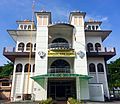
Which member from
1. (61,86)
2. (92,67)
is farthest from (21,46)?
(92,67)

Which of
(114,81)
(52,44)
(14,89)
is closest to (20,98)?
(14,89)

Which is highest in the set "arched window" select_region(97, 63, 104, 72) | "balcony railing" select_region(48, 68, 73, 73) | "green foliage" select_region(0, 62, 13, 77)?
"green foliage" select_region(0, 62, 13, 77)

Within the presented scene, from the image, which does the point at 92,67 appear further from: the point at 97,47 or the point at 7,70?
the point at 7,70

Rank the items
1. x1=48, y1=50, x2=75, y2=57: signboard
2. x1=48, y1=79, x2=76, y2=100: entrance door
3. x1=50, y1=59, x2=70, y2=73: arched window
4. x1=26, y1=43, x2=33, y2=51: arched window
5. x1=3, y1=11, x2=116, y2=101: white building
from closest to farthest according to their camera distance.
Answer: x1=3, y1=11, x2=116, y2=101: white building → x1=48, y1=50, x2=75, y2=57: signboard → x1=48, y1=79, x2=76, y2=100: entrance door → x1=50, y1=59, x2=70, y2=73: arched window → x1=26, y1=43, x2=33, y2=51: arched window

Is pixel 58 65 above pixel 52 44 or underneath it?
underneath

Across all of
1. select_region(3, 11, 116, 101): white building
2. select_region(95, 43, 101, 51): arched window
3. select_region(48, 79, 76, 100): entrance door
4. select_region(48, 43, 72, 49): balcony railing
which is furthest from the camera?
select_region(95, 43, 101, 51): arched window

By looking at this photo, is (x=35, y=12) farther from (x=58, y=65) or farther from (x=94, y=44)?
(x=94, y=44)

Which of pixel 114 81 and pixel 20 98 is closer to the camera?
pixel 20 98

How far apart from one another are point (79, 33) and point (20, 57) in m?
9.13

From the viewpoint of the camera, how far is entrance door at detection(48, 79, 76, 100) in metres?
23.7

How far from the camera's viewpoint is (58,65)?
81.8ft

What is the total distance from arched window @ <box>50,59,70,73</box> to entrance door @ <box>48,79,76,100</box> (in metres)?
1.39

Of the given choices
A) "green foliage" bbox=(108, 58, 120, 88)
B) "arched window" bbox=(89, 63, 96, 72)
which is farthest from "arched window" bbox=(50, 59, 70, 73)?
"green foliage" bbox=(108, 58, 120, 88)

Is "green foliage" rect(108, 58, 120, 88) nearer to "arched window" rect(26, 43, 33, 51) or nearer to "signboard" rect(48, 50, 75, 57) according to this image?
"signboard" rect(48, 50, 75, 57)
